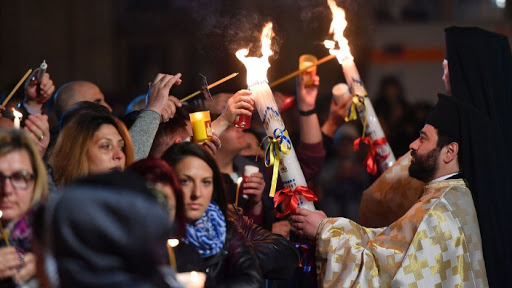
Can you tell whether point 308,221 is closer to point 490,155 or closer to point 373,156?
point 490,155

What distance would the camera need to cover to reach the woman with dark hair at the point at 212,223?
4.29 metres

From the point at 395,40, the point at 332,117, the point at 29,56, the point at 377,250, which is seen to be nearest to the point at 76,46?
the point at 29,56

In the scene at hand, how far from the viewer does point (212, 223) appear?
4363 millimetres

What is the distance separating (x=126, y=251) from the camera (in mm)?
3074

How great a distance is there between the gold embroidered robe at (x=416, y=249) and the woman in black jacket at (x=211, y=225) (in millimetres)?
1069

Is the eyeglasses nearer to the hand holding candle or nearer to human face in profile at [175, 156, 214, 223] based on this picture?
human face in profile at [175, 156, 214, 223]

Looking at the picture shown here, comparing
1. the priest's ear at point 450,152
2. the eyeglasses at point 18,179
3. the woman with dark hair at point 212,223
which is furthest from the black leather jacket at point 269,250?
the priest's ear at point 450,152

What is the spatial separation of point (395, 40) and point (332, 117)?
351 inches

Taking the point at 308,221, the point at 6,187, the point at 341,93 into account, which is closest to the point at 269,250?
the point at 308,221

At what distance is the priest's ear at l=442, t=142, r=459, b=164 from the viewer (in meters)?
5.61

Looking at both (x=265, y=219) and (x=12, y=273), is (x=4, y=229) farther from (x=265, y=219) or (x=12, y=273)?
(x=265, y=219)

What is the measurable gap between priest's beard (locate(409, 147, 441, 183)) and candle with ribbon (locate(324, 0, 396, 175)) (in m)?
0.85

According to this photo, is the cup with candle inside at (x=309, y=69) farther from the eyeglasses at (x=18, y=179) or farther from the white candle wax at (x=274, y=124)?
the eyeglasses at (x=18, y=179)

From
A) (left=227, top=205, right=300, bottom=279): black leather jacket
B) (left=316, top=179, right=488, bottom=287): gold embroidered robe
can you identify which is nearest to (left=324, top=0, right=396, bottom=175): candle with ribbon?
(left=316, top=179, right=488, bottom=287): gold embroidered robe
